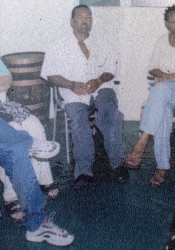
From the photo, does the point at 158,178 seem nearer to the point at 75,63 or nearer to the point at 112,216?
the point at 112,216

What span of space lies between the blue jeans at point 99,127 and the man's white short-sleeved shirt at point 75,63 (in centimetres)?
16

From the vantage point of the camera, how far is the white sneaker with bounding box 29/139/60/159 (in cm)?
215

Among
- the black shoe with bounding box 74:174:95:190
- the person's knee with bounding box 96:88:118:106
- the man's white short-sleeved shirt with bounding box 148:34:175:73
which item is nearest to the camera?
the black shoe with bounding box 74:174:95:190

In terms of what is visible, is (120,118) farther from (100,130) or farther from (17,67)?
(17,67)

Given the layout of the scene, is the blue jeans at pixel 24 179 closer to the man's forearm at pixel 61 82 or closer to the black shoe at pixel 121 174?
the black shoe at pixel 121 174

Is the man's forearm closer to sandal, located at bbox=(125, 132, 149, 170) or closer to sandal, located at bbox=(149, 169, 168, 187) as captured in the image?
sandal, located at bbox=(125, 132, 149, 170)

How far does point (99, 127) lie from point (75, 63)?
629mm

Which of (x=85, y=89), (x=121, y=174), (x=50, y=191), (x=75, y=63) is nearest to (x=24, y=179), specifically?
(x=50, y=191)

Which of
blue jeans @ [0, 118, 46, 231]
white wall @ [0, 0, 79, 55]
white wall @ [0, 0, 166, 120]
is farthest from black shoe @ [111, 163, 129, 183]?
white wall @ [0, 0, 79, 55]

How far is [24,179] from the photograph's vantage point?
201 centimetres

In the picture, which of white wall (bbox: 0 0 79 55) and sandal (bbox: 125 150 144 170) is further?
white wall (bbox: 0 0 79 55)

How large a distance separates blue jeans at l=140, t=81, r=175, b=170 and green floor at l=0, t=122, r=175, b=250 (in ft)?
0.75

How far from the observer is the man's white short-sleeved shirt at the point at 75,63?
3098mm

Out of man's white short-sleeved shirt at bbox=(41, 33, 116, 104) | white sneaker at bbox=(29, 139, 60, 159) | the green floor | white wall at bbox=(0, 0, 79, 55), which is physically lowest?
the green floor
